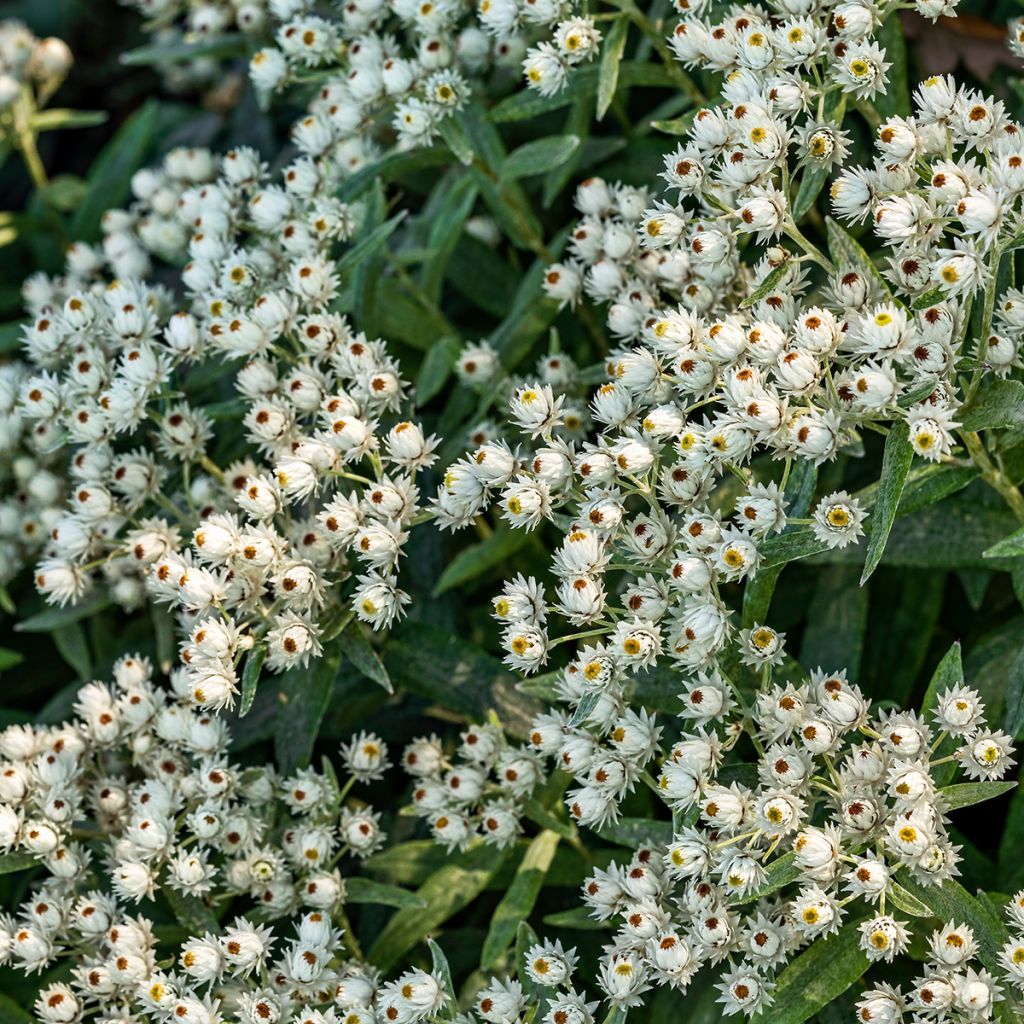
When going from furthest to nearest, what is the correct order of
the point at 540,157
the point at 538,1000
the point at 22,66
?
1. the point at 22,66
2. the point at 540,157
3. the point at 538,1000

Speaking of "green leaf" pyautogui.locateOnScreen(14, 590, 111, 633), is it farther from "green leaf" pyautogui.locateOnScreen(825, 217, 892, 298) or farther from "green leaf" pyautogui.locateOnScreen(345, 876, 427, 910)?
"green leaf" pyautogui.locateOnScreen(825, 217, 892, 298)

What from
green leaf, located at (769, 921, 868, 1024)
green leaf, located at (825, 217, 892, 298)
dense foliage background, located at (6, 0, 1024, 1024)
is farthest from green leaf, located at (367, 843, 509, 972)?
green leaf, located at (825, 217, 892, 298)

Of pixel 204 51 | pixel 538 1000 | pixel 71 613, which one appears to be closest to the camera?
pixel 538 1000

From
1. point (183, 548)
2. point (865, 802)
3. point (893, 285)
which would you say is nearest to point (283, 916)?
point (183, 548)

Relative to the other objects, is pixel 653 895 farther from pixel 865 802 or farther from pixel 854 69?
pixel 854 69

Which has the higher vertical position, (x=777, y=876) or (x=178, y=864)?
(x=777, y=876)

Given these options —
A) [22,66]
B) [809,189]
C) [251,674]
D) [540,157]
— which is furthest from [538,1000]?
[22,66]

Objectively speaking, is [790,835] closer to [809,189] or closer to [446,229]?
[809,189]
